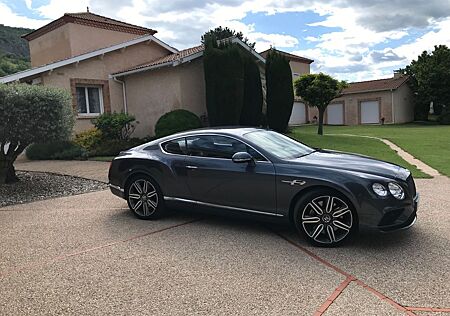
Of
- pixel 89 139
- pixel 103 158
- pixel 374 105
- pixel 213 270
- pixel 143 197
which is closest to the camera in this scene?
pixel 213 270

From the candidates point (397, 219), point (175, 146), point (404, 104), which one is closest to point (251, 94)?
point (175, 146)

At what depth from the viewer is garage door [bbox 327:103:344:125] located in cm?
4138

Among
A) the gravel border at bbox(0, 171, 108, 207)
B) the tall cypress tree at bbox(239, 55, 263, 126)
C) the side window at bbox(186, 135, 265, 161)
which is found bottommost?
the gravel border at bbox(0, 171, 108, 207)

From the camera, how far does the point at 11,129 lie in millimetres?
9094

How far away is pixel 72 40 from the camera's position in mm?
21625

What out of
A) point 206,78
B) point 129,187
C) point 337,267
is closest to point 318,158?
point 337,267

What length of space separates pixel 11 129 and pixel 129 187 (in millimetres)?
4207

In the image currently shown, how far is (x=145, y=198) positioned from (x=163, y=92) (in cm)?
1179

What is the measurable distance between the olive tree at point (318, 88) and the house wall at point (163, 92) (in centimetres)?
609

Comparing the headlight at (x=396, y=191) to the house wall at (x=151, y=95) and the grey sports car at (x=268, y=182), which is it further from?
the house wall at (x=151, y=95)

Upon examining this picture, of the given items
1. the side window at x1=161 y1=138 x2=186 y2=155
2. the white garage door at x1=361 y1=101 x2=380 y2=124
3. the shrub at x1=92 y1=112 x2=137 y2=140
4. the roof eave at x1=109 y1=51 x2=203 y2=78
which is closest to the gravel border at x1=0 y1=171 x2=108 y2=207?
the side window at x1=161 y1=138 x2=186 y2=155

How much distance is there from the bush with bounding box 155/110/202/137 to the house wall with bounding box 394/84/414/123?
93.6 feet

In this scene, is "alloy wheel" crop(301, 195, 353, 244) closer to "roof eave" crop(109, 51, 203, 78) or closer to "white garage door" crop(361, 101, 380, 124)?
"roof eave" crop(109, 51, 203, 78)

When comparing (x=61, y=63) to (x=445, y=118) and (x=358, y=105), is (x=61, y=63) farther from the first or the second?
(x=445, y=118)
